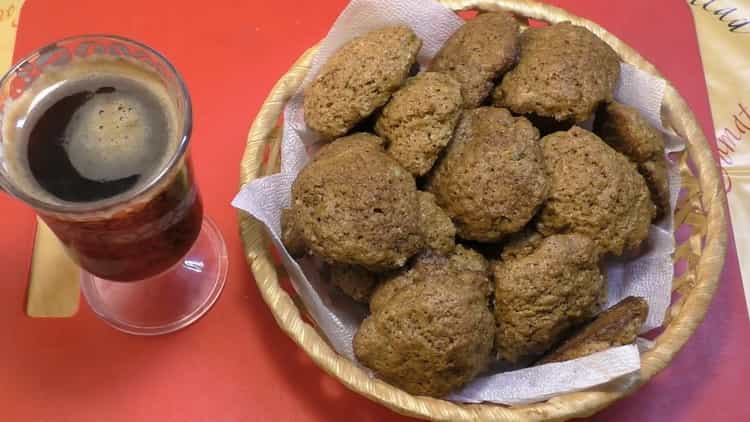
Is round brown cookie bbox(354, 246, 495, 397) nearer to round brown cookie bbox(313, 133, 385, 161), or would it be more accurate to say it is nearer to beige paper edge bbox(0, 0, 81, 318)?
round brown cookie bbox(313, 133, 385, 161)

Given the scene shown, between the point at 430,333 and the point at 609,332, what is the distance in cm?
27

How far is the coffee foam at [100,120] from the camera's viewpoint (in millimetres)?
969

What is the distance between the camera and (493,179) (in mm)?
1028

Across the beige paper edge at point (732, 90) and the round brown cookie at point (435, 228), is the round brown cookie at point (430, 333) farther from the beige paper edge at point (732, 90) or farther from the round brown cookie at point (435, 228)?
the beige paper edge at point (732, 90)

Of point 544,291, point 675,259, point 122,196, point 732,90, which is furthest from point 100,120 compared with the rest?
point 732,90

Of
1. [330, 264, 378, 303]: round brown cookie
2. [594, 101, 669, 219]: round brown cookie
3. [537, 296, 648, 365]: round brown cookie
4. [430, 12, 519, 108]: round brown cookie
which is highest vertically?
[430, 12, 519, 108]: round brown cookie

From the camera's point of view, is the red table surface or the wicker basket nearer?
the wicker basket

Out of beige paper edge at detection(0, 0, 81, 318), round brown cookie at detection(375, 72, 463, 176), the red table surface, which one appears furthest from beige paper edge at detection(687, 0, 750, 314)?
beige paper edge at detection(0, 0, 81, 318)

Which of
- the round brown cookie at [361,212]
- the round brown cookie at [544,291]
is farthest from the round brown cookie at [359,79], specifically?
the round brown cookie at [544,291]

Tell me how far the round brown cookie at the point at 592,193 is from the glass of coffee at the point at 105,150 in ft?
1.86

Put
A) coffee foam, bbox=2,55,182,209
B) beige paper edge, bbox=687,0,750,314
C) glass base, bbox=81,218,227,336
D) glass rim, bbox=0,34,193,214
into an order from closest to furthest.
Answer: glass rim, bbox=0,34,193,214, coffee foam, bbox=2,55,182,209, glass base, bbox=81,218,227,336, beige paper edge, bbox=687,0,750,314

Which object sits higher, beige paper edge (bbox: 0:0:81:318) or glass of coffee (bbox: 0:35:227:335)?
glass of coffee (bbox: 0:35:227:335)

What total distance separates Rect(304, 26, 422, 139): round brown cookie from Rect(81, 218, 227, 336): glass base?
35cm

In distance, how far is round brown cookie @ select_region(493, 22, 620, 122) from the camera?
1099mm
